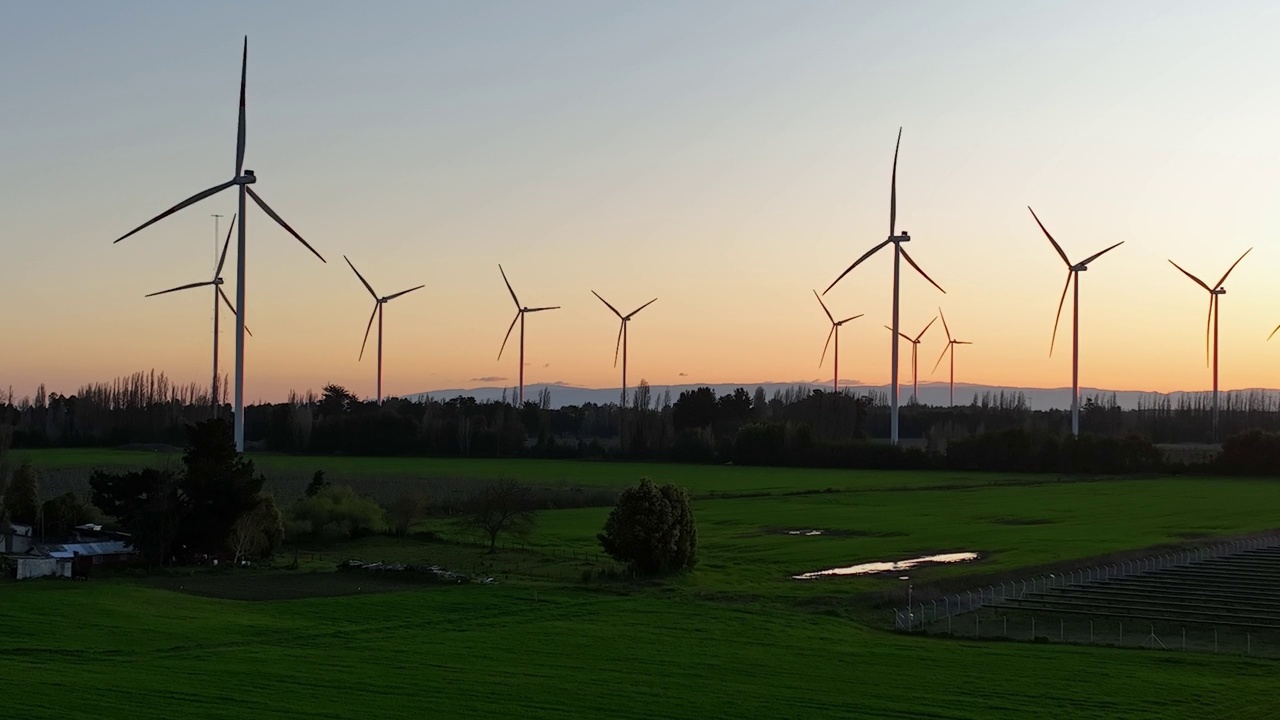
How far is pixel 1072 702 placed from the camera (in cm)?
3481

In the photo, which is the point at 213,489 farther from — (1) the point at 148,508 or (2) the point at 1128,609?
(2) the point at 1128,609

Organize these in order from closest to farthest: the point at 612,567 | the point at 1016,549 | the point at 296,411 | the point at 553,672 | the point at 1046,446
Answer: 1. the point at 553,672
2. the point at 612,567
3. the point at 1016,549
4. the point at 1046,446
5. the point at 296,411

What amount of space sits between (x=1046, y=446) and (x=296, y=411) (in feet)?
356

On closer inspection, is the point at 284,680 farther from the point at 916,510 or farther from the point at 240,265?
the point at 916,510

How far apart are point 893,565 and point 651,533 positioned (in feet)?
42.7

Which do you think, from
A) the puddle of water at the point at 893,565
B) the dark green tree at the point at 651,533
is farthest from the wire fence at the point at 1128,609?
the dark green tree at the point at 651,533

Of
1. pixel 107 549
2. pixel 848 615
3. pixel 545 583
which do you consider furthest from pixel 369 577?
pixel 848 615

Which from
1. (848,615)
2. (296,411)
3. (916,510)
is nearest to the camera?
(848,615)

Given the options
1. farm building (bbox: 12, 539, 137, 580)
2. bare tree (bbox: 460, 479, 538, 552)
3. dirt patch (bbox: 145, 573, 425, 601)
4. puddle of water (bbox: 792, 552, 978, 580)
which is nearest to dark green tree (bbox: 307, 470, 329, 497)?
bare tree (bbox: 460, 479, 538, 552)

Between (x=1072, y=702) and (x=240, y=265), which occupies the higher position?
(x=240, y=265)

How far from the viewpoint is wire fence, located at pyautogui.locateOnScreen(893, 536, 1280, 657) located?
47094 millimetres

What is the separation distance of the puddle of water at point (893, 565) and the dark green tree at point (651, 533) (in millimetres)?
6243

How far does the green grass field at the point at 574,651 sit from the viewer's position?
33.7m

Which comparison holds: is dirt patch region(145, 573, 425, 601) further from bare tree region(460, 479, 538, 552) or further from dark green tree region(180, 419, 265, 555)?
bare tree region(460, 479, 538, 552)
